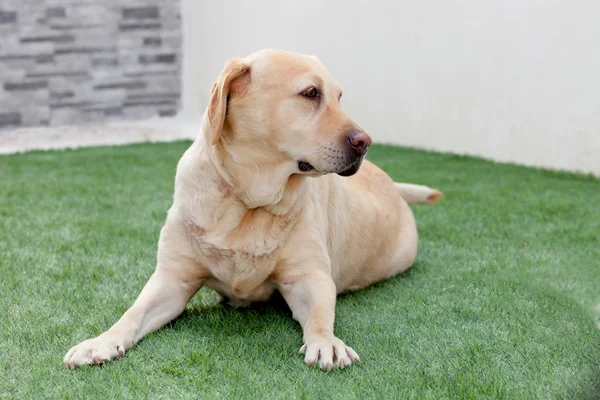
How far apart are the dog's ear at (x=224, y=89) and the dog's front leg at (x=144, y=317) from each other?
19.4 inches

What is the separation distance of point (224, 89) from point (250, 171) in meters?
0.27

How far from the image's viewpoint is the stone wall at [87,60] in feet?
26.6

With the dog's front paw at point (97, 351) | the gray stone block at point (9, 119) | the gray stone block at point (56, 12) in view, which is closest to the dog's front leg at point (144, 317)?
the dog's front paw at point (97, 351)

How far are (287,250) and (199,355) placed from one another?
0.48 m

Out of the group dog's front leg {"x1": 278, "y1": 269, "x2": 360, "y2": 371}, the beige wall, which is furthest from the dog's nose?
the beige wall

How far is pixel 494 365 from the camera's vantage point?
6.50 ft

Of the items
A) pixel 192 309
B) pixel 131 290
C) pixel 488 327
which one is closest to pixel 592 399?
pixel 488 327

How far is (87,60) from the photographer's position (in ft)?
28.2

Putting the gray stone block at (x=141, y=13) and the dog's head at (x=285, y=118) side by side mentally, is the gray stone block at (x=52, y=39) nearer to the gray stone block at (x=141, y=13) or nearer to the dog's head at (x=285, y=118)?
the gray stone block at (x=141, y=13)

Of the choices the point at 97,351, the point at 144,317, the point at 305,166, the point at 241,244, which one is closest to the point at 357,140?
the point at 305,166

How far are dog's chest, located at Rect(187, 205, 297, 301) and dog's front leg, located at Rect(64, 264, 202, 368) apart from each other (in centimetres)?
11

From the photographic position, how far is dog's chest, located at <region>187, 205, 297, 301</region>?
2.22 metres

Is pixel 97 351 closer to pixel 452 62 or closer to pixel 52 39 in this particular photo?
pixel 452 62

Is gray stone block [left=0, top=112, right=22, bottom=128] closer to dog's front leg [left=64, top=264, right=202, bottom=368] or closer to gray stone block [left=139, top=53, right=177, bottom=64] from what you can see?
gray stone block [left=139, top=53, right=177, bottom=64]
